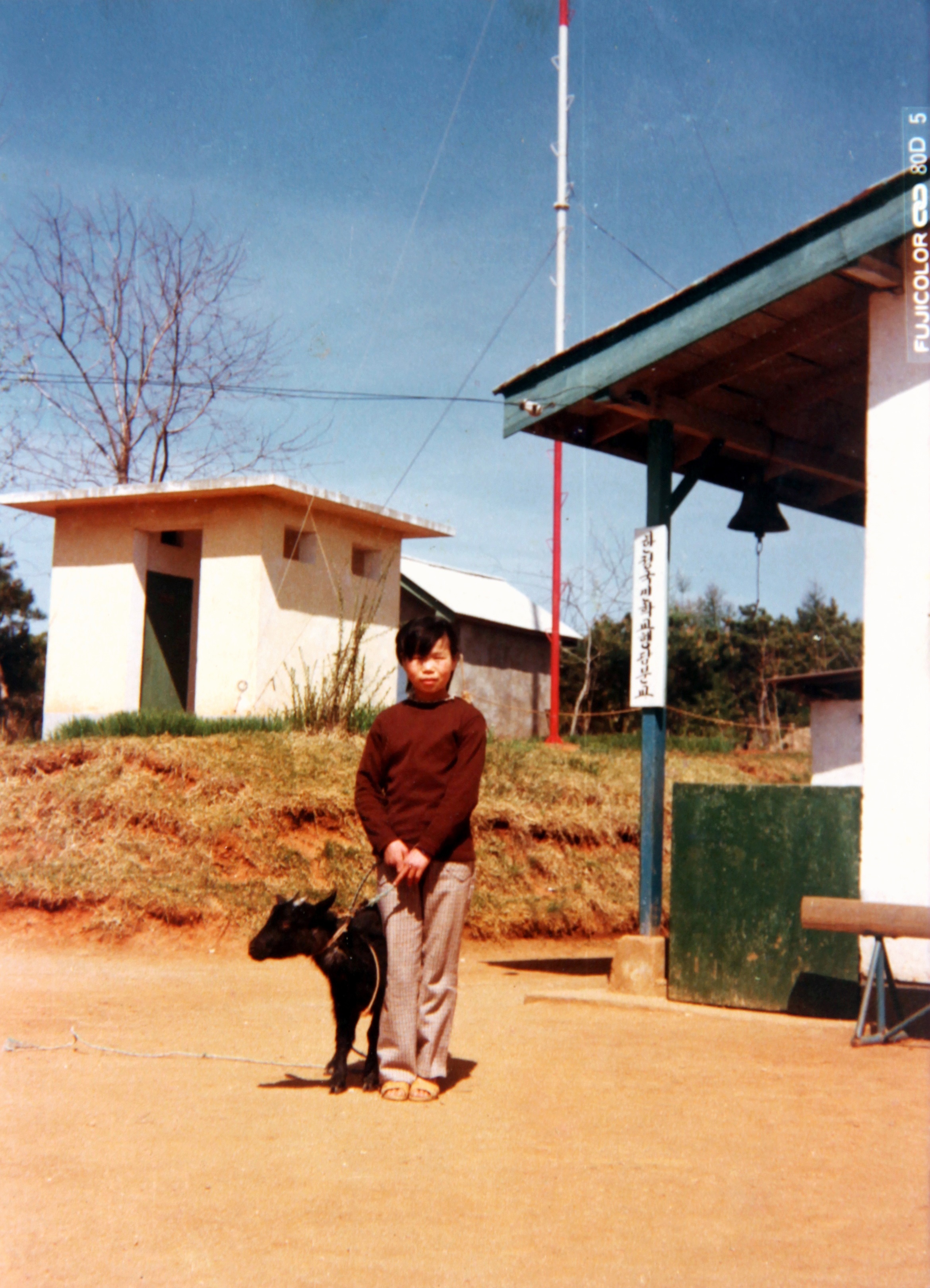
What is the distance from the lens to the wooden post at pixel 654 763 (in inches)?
261

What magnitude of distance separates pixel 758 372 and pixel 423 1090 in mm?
4665

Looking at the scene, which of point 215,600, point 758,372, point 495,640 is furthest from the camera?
point 495,640

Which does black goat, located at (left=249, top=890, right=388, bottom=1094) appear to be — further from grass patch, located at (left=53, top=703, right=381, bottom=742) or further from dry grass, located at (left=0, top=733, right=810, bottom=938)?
grass patch, located at (left=53, top=703, right=381, bottom=742)

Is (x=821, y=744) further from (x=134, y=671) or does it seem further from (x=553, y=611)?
(x=134, y=671)

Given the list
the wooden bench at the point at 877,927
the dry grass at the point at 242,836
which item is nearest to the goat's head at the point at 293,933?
the wooden bench at the point at 877,927

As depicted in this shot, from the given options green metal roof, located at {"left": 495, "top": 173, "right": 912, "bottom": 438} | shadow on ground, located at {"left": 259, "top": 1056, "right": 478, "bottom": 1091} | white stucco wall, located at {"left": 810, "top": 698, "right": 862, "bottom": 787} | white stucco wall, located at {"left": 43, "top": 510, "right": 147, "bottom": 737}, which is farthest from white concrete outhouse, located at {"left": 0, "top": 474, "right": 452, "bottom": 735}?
shadow on ground, located at {"left": 259, "top": 1056, "right": 478, "bottom": 1091}

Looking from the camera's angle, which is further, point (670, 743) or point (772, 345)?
point (670, 743)

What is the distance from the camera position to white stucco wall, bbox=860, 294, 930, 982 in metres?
5.48

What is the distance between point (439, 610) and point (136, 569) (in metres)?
8.00

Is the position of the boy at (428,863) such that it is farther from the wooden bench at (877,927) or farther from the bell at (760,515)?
the bell at (760,515)

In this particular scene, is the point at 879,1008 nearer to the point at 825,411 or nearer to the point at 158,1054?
the point at 158,1054

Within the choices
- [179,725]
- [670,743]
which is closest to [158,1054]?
[179,725]

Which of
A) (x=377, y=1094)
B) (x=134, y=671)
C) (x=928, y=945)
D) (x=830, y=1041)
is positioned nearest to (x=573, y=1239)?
(x=377, y=1094)

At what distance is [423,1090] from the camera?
415 centimetres
